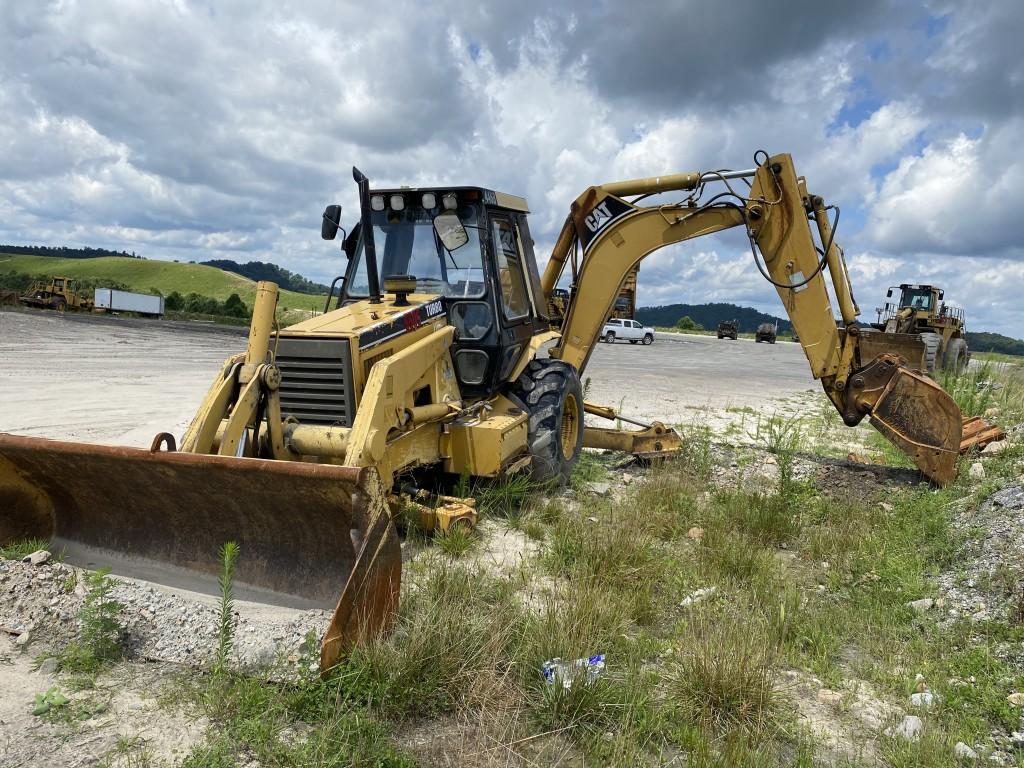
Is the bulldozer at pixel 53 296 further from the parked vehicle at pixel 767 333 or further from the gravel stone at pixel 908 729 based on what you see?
the parked vehicle at pixel 767 333

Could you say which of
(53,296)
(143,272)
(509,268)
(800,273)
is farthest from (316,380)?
(143,272)

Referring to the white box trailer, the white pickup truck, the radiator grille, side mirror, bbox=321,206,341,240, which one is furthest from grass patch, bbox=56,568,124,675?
the white box trailer

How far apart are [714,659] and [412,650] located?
1394mm

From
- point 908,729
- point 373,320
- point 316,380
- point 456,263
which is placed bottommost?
point 908,729

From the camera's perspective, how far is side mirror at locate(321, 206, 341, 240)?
6.02 meters

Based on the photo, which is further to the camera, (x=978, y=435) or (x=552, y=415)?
(x=978, y=435)

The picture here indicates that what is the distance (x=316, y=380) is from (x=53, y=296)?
137 feet

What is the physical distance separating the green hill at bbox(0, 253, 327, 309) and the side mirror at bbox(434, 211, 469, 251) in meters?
71.6

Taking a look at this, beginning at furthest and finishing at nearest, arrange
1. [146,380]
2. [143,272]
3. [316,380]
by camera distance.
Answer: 1. [143,272]
2. [146,380]
3. [316,380]

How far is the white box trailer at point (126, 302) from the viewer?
42584mm

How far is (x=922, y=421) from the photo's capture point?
23.6ft

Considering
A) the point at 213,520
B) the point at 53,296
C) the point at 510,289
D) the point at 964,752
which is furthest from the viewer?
the point at 53,296

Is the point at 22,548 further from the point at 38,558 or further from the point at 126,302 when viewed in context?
the point at 126,302

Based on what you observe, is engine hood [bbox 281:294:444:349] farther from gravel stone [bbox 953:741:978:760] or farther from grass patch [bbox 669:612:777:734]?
gravel stone [bbox 953:741:978:760]
